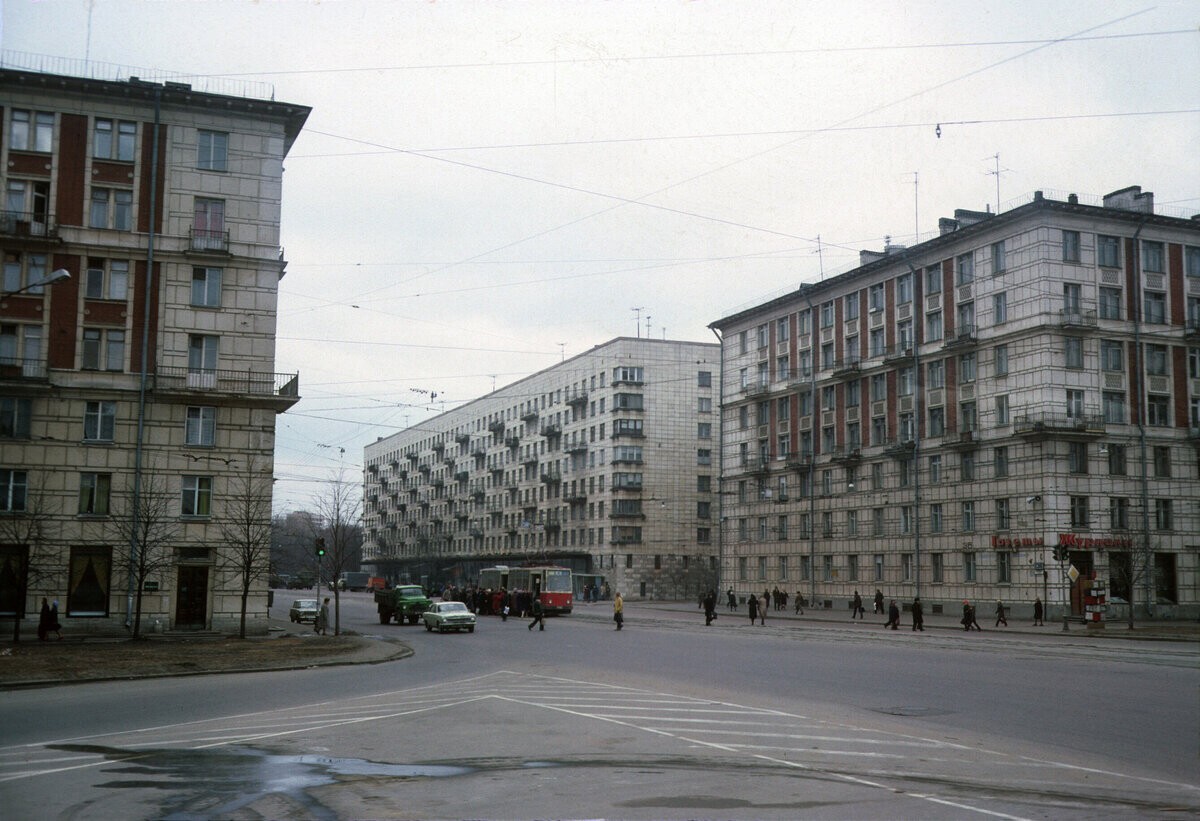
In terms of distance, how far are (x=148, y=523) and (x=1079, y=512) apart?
4240 cm

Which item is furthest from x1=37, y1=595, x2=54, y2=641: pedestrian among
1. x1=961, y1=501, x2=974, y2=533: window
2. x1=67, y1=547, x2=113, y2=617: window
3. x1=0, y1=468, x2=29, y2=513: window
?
x1=961, y1=501, x2=974, y2=533: window

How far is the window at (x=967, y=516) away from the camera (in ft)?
196

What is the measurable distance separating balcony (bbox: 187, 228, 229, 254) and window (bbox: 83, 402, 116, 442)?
666cm

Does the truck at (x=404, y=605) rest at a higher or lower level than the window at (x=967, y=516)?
lower

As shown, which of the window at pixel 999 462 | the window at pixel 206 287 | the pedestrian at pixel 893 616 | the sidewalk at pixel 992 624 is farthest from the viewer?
the window at pixel 999 462

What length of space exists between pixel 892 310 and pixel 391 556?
102 m

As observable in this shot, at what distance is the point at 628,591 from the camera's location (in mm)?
101562

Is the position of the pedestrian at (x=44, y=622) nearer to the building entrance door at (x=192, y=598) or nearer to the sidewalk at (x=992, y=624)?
the building entrance door at (x=192, y=598)

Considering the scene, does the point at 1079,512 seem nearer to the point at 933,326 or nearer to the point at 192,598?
the point at 933,326

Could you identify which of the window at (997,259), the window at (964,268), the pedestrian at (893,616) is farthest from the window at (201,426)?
the window at (964,268)

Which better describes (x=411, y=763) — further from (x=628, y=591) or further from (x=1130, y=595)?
(x=628, y=591)

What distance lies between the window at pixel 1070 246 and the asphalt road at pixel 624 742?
33639 mm

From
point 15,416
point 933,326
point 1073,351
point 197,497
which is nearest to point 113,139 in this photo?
point 15,416

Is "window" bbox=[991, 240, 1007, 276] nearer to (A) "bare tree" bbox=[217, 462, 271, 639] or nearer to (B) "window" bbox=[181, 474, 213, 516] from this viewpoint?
(A) "bare tree" bbox=[217, 462, 271, 639]
